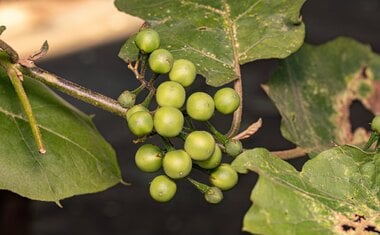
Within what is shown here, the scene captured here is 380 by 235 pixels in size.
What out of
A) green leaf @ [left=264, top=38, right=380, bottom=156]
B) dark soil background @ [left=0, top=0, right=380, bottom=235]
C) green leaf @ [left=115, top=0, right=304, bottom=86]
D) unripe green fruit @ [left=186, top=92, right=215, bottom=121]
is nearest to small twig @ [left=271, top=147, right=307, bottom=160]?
green leaf @ [left=264, top=38, right=380, bottom=156]

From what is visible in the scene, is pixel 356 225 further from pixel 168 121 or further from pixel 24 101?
pixel 24 101

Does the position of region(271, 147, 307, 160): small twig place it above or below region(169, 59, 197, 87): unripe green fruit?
below

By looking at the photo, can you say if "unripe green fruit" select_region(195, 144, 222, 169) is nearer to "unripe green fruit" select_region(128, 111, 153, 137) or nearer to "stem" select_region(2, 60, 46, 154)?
"unripe green fruit" select_region(128, 111, 153, 137)

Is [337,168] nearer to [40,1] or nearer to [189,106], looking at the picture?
[189,106]

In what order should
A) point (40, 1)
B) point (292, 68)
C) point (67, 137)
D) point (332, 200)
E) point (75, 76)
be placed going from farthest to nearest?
point (40, 1) → point (75, 76) → point (292, 68) → point (67, 137) → point (332, 200)

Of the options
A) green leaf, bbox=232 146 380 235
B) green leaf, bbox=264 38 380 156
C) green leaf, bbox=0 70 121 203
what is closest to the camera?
green leaf, bbox=232 146 380 235

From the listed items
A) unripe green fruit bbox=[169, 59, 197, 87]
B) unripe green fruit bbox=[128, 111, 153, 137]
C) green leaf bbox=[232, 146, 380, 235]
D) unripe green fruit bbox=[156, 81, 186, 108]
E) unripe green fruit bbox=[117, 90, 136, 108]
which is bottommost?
green leaf bbox=[232, 146, 380, 235]

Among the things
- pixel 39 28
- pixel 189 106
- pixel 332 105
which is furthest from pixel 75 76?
pixel 189 106
